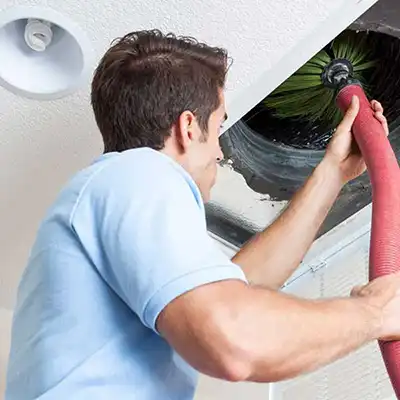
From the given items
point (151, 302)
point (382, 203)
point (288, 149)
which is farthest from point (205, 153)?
point (288, 149)

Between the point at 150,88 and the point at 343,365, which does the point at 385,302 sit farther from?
the point at 343,365

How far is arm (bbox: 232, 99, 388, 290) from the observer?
4.49ft

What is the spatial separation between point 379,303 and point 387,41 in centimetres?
77

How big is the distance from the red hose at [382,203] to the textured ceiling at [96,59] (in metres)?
0.18

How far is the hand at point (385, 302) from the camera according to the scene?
948 mm

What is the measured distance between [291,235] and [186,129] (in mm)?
332

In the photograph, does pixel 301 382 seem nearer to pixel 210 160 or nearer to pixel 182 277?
pixel 210 160

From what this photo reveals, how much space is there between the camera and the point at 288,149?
1.73 metres

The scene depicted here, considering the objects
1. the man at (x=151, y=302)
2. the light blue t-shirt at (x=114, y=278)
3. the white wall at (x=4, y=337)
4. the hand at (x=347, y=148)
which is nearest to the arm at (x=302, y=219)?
the hand at (x=347, y=148)

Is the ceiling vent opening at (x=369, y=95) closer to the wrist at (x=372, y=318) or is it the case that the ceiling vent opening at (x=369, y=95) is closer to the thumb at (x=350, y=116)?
the thumb at (x=350, y=116)

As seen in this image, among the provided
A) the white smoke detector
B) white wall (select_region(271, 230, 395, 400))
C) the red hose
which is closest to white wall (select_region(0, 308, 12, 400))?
white wall (select_region(271, 230, 395, 400))

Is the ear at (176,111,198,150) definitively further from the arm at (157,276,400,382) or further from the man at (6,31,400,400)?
the arm at (157,276,400,382)

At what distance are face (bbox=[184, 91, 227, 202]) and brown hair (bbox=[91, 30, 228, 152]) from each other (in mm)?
15

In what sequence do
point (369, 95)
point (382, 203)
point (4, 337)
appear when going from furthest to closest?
1. point (4, 337)
2. point (369, 95)
3. point (382, 203)
